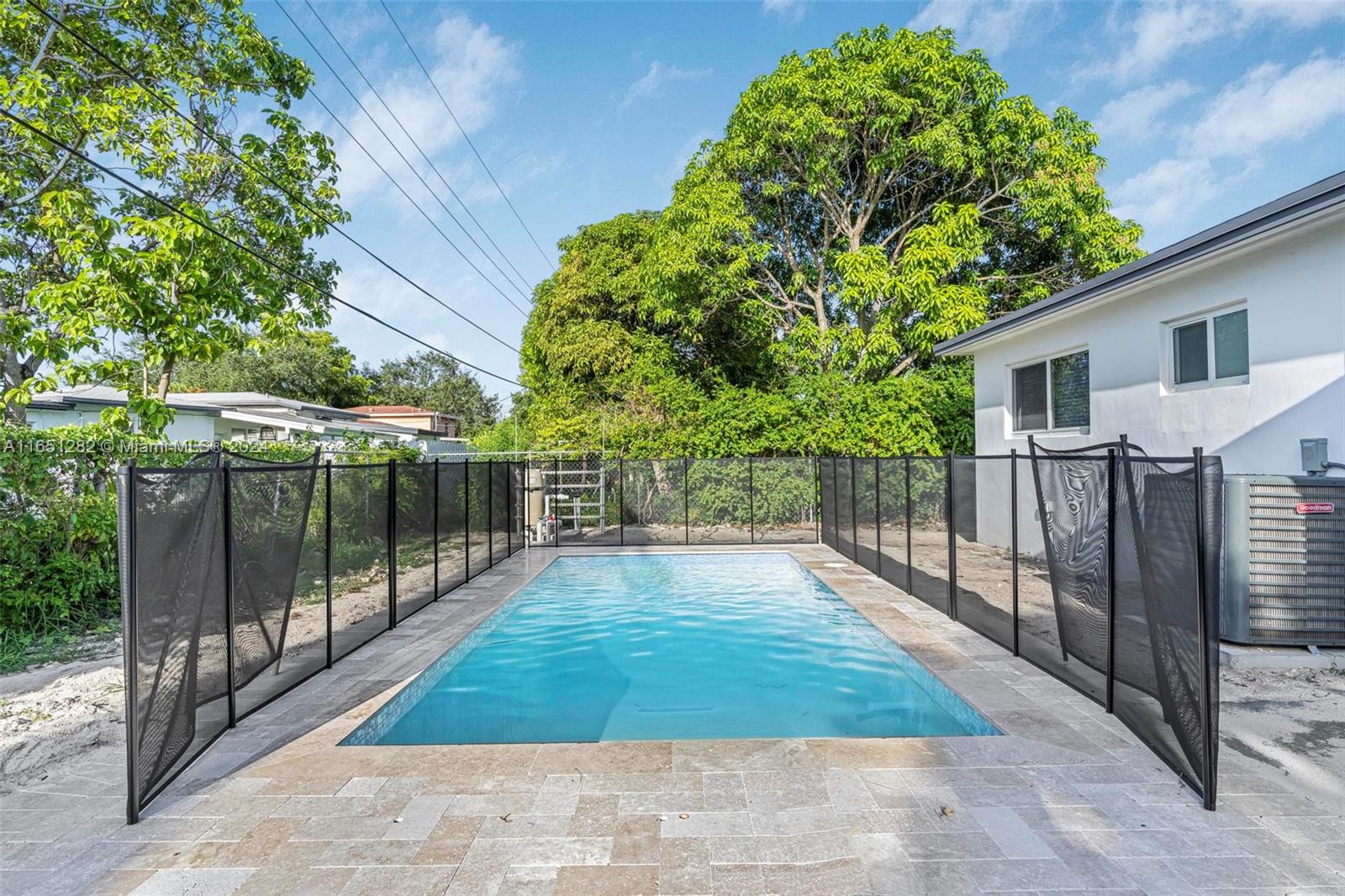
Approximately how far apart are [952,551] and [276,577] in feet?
16.9

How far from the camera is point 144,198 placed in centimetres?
859

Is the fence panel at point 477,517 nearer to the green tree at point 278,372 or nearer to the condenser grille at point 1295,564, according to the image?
the condenser grille at point 1295,564

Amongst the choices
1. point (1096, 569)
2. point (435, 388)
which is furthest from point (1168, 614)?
point (435, 388)

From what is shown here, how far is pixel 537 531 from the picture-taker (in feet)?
40.0

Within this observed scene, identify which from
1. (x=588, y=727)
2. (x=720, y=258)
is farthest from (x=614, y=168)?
(x=588, y=727)

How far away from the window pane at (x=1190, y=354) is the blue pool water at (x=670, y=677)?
12.6 ft

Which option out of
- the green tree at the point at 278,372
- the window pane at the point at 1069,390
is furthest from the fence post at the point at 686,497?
the green tree at the point at 278,372

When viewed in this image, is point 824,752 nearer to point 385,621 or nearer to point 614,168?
point 385,621

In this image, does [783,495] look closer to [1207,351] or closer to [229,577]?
[1207,351]

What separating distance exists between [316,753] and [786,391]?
11390mm

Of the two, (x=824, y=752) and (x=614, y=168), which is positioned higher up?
(x=614, y=168)

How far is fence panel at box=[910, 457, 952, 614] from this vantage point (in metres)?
6.29

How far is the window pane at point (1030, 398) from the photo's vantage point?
9172 mm

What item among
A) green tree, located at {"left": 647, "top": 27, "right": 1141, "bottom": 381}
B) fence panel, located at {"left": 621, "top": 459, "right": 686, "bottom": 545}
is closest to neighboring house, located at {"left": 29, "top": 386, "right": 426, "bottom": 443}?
fence panel, located at {"left": 621, "top": 459, "right": 686, "bottom": 545}
